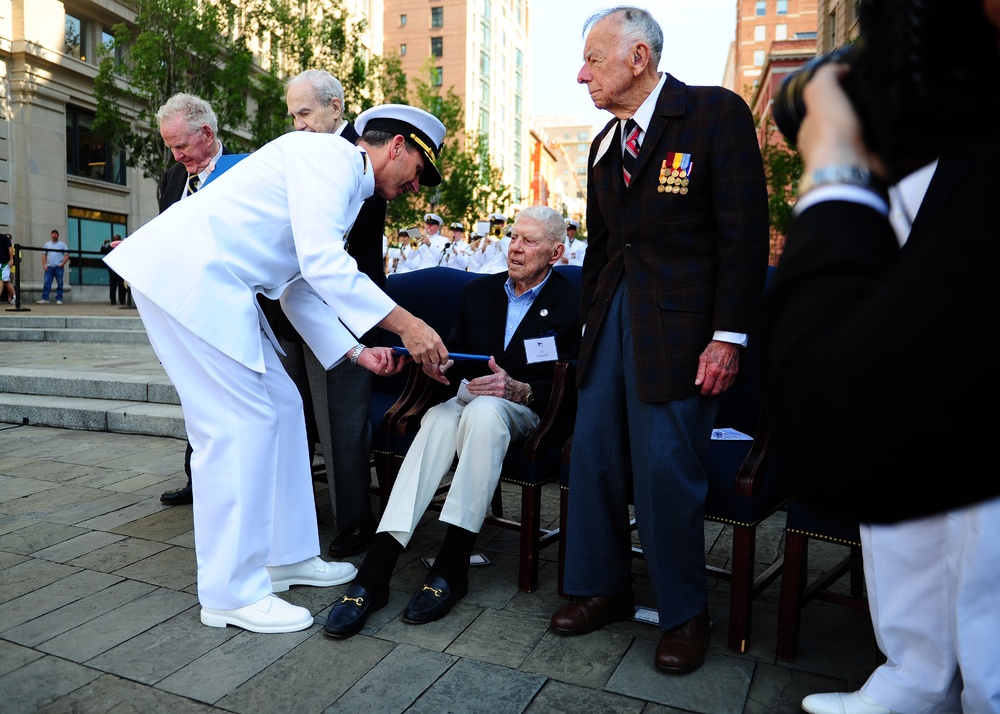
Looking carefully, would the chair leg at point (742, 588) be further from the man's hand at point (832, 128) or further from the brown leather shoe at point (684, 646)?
the man's hand at point (832, 128)

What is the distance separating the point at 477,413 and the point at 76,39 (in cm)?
2523

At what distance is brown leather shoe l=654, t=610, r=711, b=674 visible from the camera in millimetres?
2490

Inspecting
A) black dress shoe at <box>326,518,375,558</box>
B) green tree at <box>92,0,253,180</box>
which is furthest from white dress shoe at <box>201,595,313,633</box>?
green tree at <box>92,0,253,180</box>

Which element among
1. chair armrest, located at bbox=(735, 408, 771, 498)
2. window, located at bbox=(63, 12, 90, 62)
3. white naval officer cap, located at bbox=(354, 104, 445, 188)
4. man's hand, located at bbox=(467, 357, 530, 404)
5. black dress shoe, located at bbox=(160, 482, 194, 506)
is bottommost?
black dress shoe, located at bbox=(160, 482, 194, 506)

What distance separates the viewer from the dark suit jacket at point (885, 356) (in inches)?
28.9

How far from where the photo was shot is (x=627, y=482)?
2.85 m

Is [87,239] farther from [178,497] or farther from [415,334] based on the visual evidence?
[415,334]

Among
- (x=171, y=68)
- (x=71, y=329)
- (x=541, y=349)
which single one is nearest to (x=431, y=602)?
(x=541, y=349)

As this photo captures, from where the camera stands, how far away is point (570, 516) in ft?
9.32

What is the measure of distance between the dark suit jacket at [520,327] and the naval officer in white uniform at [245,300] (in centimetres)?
82

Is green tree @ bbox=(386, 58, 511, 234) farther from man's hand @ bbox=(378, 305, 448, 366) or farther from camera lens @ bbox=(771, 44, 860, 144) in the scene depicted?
camera lens @ bbox=(771, 44, 860, 144)

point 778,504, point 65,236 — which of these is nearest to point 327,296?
point 778,504

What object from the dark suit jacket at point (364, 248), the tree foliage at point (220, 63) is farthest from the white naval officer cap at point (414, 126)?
the tree foliage at point (220, 63)

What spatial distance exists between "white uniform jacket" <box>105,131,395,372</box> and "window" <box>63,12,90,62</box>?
23853 mm
